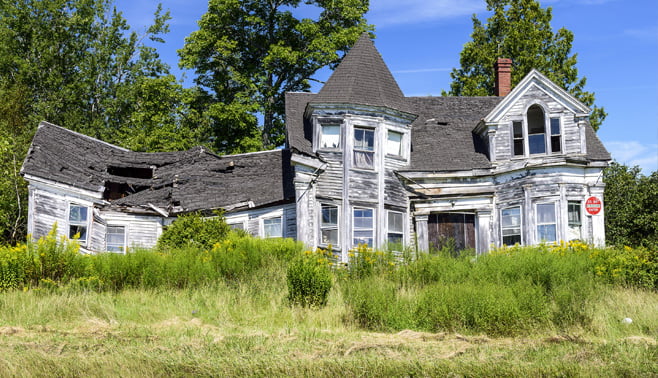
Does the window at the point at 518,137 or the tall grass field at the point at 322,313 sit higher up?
the window at the point at 518,137

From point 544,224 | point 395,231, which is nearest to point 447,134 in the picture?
point 395,231

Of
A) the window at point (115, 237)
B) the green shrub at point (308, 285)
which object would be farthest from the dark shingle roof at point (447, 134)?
the window at point (115, 237)

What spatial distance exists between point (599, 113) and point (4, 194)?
29651mm

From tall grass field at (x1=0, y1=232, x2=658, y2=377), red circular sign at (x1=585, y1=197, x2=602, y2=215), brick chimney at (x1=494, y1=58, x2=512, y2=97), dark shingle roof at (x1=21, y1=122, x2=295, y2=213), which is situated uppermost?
brick chimney at (x1=494, y1=58, x2=512, y2=97)

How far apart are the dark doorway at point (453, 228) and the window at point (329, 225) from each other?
3784 millimetres

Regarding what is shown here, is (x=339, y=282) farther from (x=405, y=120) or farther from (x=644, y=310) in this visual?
(x=405, y=120)

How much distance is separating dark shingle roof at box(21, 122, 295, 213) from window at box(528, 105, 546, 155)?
8823 mm

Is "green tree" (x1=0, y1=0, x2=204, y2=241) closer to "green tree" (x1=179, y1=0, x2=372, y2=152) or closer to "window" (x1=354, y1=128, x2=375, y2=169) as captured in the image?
"green tree" (x1=179, y1=0, x2=372, y2=152)

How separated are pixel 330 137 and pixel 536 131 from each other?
785 centimetres

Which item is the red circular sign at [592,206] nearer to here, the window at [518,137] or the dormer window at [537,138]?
the dormer window at [537,138]

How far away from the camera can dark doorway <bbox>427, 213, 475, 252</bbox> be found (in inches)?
1019

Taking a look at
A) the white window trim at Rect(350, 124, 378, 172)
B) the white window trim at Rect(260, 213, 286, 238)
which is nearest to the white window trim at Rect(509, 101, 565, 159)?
the white window trim at Rect(350, 124, 378, 172)

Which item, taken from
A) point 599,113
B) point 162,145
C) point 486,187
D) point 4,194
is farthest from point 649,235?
point 4,194

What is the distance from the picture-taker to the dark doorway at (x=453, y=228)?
25891 mm
